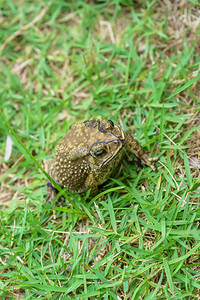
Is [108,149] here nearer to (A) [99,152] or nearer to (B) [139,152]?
(A) [99,152]

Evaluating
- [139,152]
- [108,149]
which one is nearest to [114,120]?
[139,152]

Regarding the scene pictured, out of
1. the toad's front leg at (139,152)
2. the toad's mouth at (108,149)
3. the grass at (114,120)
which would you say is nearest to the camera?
the grass at (114,120)

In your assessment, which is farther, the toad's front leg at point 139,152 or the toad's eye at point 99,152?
the toad's front leg at point 139,152

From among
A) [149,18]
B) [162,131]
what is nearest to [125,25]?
[149,18]

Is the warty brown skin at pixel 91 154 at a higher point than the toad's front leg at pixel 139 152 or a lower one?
higher

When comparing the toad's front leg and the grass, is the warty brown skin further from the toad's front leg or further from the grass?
the grass

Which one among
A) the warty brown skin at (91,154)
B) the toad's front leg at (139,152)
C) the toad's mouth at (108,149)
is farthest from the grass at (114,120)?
the toad's mouth at (108,149)

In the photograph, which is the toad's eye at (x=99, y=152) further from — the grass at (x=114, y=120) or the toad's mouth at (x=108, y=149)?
the grass at (x=114, y=120)

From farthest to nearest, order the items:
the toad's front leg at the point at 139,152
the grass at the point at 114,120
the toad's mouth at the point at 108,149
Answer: the toad's front leg at the point at 139,152 → the toad's mouth at the point at 108,149 → the grass at the point at 114,120
